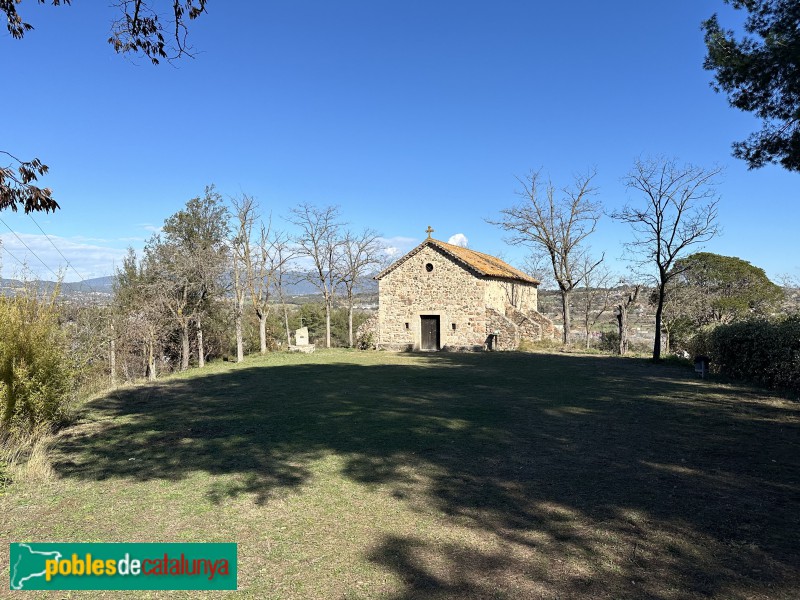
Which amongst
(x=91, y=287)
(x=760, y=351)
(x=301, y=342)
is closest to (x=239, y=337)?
(x=301, y=342)

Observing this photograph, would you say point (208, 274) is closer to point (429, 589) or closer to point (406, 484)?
point (406, 484)

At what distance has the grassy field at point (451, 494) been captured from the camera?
371 cm

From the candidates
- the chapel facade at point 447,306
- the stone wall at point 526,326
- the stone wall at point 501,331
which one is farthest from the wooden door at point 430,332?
the stone wall at point 526,326

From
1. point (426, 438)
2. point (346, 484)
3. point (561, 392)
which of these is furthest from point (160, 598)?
point (561, 392)

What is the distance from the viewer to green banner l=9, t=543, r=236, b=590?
3.71 metres

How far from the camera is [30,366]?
7434 millimetres

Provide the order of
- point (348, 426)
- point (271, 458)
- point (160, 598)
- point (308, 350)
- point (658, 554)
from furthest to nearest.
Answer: point (308, 350)
point (348, 426)
point (271, 458)
point (658, 554)
point (160, 598)

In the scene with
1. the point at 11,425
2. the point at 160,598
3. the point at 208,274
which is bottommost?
the point at 160,598

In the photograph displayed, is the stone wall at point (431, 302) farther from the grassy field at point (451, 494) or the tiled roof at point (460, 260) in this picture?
the grassy field at point (451, 494)

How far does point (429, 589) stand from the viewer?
3.51 meters

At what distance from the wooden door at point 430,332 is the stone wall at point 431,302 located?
0.28 m

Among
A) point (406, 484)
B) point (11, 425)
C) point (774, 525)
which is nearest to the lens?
point (774, 525)

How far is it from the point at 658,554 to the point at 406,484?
265cm

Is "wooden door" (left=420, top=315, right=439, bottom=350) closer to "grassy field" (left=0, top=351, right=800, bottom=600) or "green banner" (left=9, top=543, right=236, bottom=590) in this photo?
"grassy field" (left=0, top=351, right=800, bottom=600)
